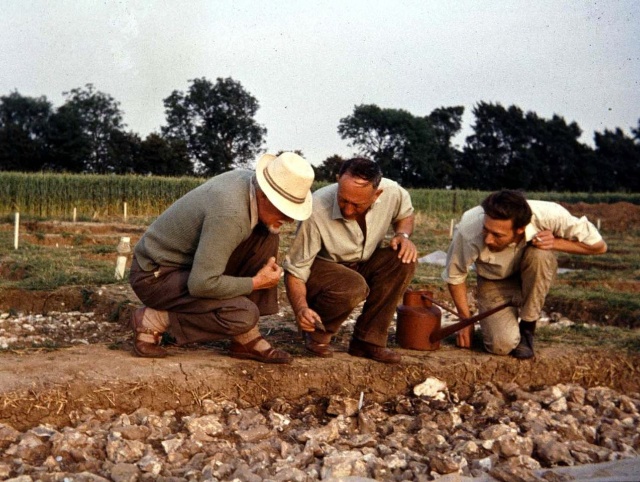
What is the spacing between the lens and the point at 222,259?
4.05m

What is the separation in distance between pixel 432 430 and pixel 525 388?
1.28 m

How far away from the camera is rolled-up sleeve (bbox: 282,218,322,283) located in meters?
4.68

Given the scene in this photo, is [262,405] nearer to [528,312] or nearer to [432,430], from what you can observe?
[432,430]

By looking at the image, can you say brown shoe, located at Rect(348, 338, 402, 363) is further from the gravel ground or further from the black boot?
the black boot

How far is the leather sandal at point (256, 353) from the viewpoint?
14.9ft

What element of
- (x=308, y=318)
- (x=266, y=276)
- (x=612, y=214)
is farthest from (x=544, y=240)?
(x=612, y=214)

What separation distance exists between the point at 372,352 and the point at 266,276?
1038 millimetres

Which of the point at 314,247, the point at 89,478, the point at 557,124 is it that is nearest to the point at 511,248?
the point at 314,247

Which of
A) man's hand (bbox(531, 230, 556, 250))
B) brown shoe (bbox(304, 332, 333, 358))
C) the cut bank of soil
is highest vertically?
man's hand (bbox(531, 230, 556, 250))

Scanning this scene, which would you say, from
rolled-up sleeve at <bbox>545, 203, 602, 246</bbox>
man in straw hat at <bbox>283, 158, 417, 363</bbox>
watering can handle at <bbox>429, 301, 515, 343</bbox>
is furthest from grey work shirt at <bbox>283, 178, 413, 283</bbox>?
rolled-up sleeve at <bbox>545, 203, 602, 246</bbox>

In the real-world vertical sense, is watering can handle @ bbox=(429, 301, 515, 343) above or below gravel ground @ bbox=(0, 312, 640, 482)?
above

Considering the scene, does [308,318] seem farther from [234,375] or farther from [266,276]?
[234,375]

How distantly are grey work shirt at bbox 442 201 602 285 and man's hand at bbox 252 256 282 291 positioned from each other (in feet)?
4.72

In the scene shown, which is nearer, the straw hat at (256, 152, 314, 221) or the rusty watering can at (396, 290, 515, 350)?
the straw hat at (256, 152, 314, 221)
